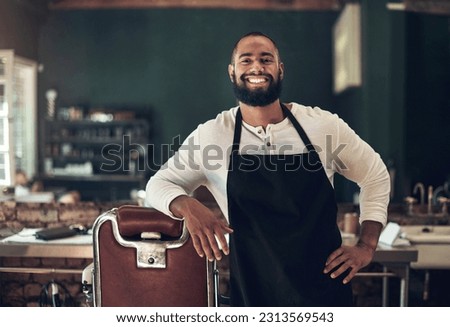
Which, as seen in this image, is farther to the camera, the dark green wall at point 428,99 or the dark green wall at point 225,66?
the dark green wall at point 225,66

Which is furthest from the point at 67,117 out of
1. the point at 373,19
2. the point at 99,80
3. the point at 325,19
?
the point at 373,19

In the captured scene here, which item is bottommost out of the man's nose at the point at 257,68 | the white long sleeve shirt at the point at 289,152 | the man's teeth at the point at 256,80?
the white long sleeve shirt at the point at 289,152

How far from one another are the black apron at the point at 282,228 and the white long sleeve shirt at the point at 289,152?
3 cm

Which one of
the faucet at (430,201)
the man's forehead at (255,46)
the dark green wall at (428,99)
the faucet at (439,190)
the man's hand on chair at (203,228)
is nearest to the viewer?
the man's hand on chair at (203,228)

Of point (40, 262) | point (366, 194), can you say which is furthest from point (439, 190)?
point (40, 262)

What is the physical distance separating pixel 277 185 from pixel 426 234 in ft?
4.73

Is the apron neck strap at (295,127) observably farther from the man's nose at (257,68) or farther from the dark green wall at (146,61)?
the dark green wall at (146,61)

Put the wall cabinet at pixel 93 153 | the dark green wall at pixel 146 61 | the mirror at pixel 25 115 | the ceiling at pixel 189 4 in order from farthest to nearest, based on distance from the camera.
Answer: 1. the wall cabinet at pixel 93 153
2. the dark green wall at pixel 146 61
3. the mirror at pixel 25 115
4. the ceiling at pixel 189 4

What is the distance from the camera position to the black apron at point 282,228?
1.78m

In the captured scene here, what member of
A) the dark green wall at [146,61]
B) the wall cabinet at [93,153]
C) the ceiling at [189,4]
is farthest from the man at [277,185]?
the wall cabinet at [93,153]

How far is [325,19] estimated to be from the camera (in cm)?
620

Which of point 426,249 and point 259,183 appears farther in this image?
point 426,249
